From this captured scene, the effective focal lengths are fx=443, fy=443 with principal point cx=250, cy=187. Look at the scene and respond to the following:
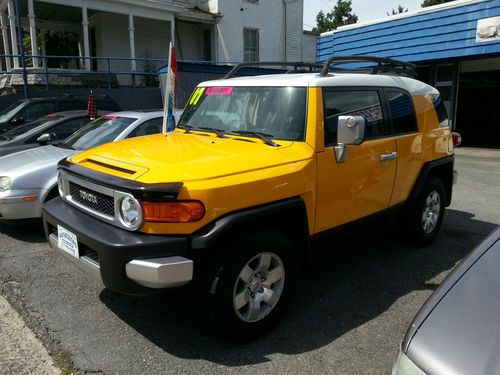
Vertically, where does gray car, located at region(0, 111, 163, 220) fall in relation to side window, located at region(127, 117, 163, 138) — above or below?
below

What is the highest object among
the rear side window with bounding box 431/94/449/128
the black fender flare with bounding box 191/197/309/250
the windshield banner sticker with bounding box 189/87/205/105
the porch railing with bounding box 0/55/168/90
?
the porch railing with bounding box 0/55/168/90

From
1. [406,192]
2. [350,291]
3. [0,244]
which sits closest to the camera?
[350,291]

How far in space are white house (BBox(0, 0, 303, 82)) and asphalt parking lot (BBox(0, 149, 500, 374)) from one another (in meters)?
13.7

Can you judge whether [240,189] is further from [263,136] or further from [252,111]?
[252,111]

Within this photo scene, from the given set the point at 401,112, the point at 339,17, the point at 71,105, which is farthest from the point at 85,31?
the point at 339,17

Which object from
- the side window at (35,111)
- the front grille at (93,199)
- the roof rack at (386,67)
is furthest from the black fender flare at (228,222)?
the side window at (35,111)

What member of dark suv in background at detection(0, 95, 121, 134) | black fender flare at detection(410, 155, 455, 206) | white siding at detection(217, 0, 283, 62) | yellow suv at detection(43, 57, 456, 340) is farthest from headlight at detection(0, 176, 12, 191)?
white siding at detection(217, 0, 283, 62)

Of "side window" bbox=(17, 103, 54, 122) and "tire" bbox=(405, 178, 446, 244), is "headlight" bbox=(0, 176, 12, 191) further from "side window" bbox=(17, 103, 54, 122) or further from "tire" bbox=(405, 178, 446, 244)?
"side window" bbox=(17, 103, 54, 122)

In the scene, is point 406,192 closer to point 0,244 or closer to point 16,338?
point 16,338

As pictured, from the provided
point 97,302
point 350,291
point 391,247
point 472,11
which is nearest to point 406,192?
point 391,247

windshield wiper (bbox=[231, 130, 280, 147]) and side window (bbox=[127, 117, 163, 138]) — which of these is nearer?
windshield wiper (bbox=[231, 130, 280, 147])

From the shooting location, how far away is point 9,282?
13.2 feet

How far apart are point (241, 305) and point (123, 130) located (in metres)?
3.61

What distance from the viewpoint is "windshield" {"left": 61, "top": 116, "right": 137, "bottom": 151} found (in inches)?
227
